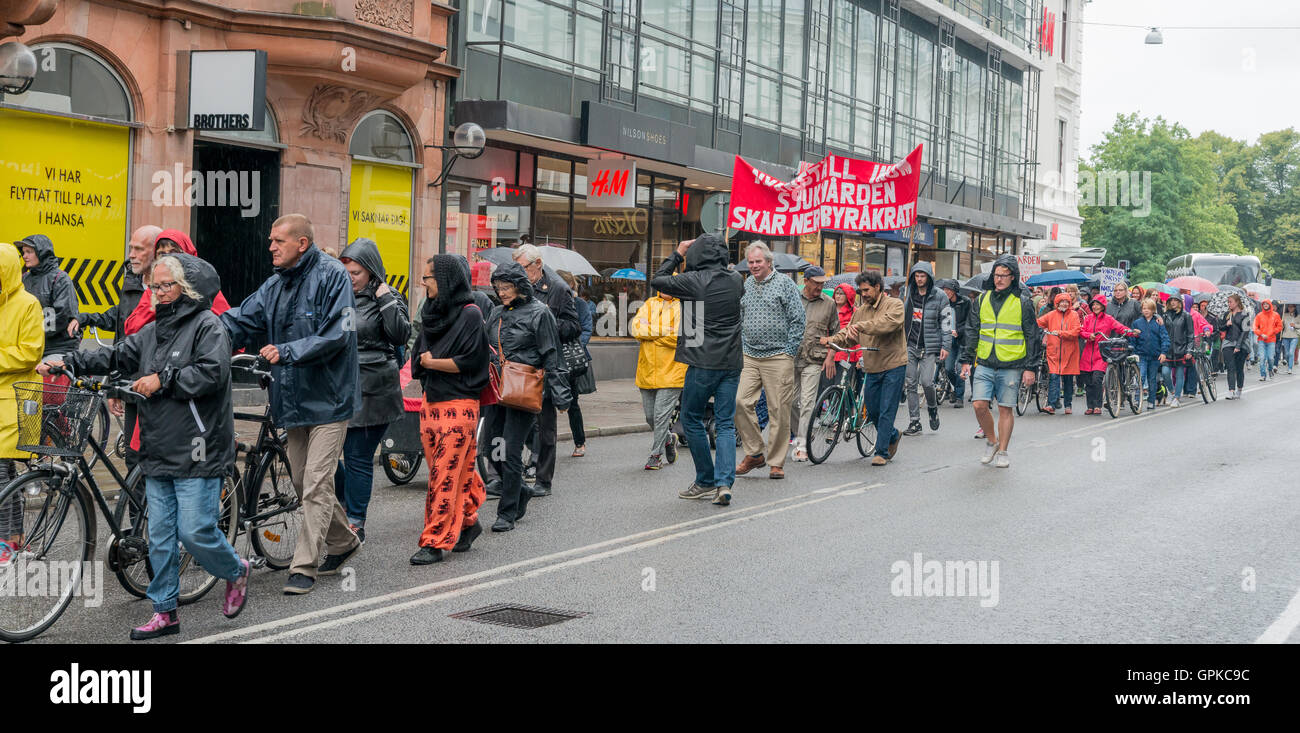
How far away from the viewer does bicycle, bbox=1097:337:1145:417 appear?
19.8 meters

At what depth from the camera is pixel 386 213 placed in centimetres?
1905

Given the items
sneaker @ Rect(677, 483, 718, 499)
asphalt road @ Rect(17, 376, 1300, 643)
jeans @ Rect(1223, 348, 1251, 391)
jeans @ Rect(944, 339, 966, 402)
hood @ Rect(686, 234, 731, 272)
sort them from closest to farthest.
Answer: asphalt road @ Rect(17, 376, 1300, 643)
hood @ Rect(686, 234, 731, 272)
sneaker @ Rect(677, 483, 718, 499)
jeans @ Rect(944, 339, 966, 402)
jeans @ Rect(1223, 348, 1251, 391)

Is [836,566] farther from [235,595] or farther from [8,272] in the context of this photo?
[8,272]

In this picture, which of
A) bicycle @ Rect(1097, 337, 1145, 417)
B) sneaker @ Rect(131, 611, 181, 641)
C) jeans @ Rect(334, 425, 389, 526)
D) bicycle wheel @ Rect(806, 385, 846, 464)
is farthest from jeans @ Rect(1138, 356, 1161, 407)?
sneaker @ Rect(131, 611, 181, 641)

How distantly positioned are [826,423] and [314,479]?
6.93m

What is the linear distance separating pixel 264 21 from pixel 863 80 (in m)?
21.1

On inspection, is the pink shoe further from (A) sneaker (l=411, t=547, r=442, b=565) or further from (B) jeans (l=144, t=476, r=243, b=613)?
(A) sneaker (l=411, t=547, r=442, b=565)

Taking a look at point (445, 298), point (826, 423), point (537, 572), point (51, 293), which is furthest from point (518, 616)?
point (826, 423)

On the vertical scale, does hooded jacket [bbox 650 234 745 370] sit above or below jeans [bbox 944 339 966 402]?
above

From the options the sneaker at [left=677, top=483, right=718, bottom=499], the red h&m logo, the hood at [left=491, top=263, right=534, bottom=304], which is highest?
the red h&m logo

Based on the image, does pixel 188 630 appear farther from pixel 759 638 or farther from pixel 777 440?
pixel 777 440

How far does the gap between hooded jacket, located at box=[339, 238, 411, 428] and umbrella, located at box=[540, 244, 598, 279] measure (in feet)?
34.3

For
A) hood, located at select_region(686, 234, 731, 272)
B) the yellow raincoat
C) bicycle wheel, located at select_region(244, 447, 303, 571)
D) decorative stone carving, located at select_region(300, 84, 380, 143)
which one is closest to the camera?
bicycle wheel, located at select_region(244, 447, 303, 571)

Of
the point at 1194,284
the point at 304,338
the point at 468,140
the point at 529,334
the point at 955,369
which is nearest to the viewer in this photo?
the point at 304,338
